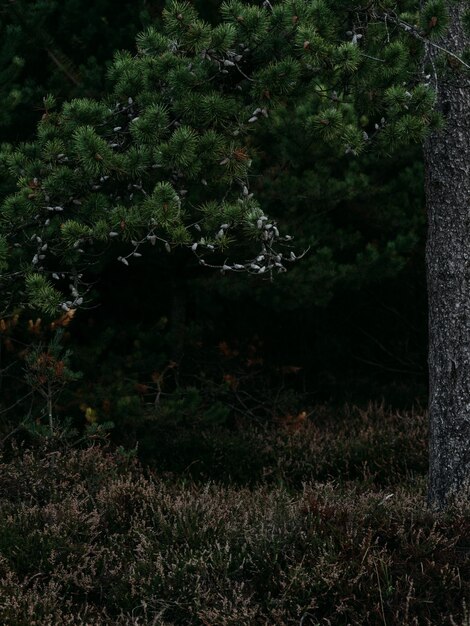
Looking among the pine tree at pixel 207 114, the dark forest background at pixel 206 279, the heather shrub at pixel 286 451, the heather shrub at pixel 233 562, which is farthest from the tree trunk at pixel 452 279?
the dark forest background at pixel 206 279

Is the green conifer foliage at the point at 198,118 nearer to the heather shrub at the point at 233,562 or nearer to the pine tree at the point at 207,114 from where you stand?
the pine tree at the point at 207,114

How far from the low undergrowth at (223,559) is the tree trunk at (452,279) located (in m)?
0.43

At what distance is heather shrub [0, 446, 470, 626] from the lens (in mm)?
4664

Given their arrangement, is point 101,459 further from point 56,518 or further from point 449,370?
point 449,370

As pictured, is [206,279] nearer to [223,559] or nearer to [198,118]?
[198,118]

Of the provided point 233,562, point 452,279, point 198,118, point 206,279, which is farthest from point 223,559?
point 206,279

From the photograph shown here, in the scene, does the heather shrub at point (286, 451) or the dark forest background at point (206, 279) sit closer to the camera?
the heather shrub at point (286, 451)

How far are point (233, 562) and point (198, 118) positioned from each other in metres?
2.64

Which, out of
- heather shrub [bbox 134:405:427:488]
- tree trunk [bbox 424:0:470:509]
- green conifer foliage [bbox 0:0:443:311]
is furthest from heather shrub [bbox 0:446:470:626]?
heather shrub [bbox 134:405:427:488]

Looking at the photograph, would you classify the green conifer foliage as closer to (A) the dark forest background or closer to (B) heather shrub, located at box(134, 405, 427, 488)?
(A) the dark forest background

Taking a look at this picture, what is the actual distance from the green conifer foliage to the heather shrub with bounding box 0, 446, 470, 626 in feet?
5.16

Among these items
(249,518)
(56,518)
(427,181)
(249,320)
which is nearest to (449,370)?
(427,181)

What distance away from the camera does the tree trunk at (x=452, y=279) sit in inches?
222

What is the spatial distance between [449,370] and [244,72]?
7.68 feet
